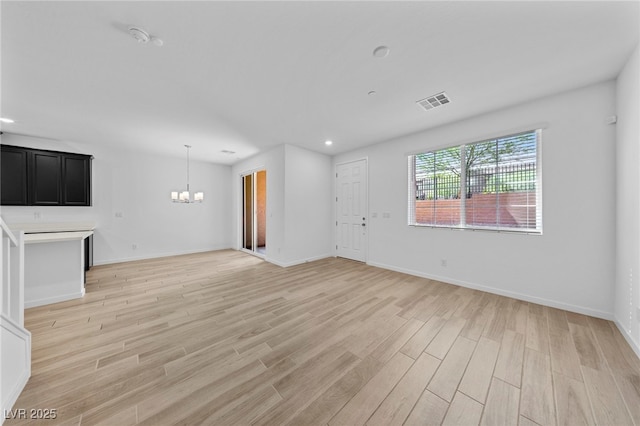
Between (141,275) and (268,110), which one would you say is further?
(141,275)

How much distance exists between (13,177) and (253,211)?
459cm

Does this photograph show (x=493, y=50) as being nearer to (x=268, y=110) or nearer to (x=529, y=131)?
(x=529, y=131)

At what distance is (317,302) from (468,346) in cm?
171

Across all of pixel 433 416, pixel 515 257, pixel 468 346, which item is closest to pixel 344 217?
pixel 515 257

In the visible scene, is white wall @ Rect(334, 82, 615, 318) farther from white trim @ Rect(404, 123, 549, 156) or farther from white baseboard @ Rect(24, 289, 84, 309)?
white baseboard @ Rect(24, 289, 84, 309)

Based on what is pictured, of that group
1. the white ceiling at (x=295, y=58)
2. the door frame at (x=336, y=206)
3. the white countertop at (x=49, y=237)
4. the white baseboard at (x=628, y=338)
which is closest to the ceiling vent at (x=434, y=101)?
the white ceiling at (x=295, y=58)

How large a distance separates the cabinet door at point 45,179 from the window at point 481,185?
7179mm

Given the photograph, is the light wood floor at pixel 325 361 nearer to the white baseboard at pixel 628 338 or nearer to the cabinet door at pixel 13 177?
the white baseboard at pixel 628 338

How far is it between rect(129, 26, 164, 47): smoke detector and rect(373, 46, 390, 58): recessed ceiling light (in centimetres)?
191

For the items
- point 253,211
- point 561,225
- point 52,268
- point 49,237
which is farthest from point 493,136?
point 52,268

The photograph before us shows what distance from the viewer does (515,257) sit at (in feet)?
10.0

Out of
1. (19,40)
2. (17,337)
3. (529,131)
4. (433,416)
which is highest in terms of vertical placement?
(19,40)

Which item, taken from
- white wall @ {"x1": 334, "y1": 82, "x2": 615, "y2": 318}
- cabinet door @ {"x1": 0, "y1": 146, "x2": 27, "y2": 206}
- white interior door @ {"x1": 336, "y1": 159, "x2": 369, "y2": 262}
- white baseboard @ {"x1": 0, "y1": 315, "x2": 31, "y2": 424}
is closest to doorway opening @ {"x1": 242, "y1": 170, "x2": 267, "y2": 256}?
white interior door @ {"x1": 336, "y1": 159, "x2": 369, "y2": 262}

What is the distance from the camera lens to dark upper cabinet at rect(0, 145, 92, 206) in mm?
4051
